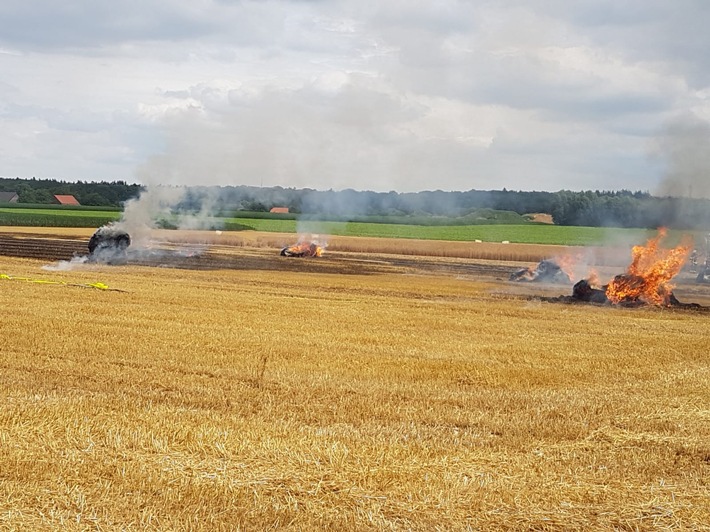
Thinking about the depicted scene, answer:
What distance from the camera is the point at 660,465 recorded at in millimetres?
10039

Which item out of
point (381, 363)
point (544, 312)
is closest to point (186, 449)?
point (381, 363)

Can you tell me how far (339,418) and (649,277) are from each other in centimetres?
2700

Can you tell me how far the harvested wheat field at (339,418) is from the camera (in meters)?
7.83

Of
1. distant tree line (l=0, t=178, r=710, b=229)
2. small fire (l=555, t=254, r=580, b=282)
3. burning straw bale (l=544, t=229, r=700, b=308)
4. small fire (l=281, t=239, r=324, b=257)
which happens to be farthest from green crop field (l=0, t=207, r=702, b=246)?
burning straw bale (l=544, t=229, r=700, b=308)

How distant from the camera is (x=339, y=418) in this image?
12.1 meters

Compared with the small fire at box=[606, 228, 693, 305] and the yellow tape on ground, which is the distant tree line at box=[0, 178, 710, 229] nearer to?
the small fire at box=[606, 228, 693, 305]

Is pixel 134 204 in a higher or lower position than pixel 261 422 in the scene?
higher

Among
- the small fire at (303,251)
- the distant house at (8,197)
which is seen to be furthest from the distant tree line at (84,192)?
the small fire at (303,251)

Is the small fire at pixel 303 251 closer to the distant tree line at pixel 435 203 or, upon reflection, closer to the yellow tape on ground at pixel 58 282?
the distant tree line at pixel 435 203

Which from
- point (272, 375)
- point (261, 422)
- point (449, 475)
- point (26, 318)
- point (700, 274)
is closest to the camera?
point (449, 475)

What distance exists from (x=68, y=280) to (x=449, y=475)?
28259 mm

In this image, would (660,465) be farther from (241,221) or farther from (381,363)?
(241,221)

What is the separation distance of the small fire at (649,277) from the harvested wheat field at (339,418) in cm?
760

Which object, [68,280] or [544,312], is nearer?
[544,312]
